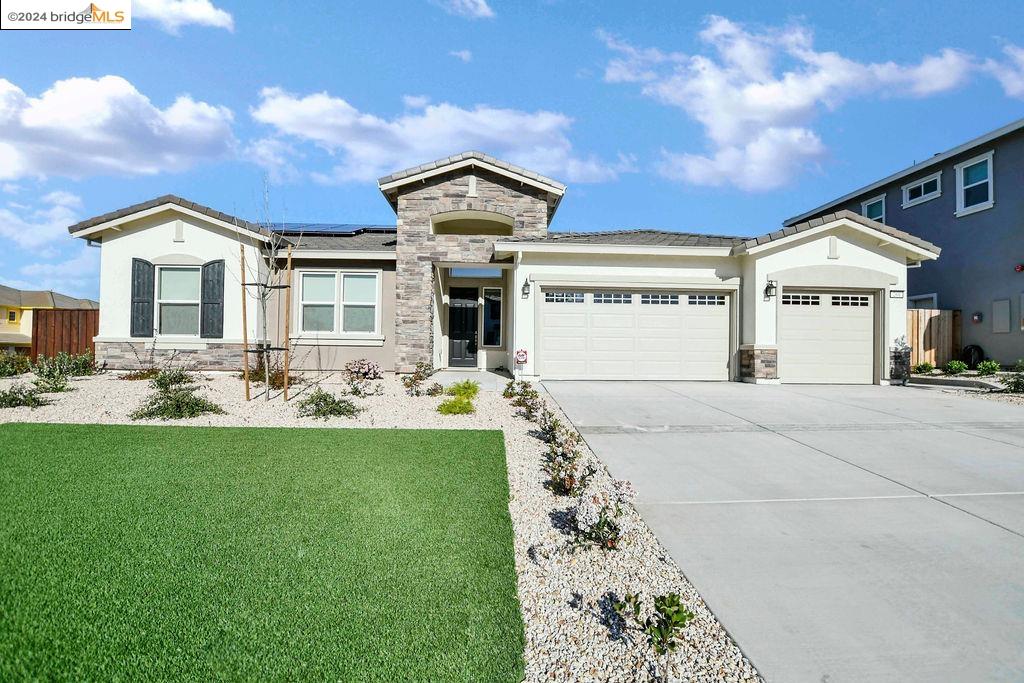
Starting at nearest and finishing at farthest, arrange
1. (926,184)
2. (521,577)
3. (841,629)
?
(841,629) < (521,577) < (926,184)

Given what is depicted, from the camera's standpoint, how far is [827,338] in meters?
12.2

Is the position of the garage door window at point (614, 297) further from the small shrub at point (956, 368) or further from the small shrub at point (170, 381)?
the small shrub at point (170, 381)

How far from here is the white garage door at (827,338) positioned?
1204cm

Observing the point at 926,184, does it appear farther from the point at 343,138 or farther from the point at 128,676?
the point at 128,676

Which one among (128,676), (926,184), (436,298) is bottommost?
(128,676)

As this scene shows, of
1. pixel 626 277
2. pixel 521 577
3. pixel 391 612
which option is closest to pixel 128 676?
pixel 391 612

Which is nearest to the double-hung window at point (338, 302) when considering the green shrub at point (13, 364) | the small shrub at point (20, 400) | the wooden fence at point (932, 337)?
A: the small shrub at point (20, 400)

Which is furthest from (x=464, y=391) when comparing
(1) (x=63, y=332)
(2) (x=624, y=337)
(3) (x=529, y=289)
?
(1) (x=63, y=332)

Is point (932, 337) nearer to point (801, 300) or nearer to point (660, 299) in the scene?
point (801, 300)

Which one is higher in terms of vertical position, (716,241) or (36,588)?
(716,241)

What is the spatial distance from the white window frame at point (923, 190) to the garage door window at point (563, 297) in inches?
491

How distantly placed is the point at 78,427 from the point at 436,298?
27.0 feet

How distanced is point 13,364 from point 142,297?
3.25m

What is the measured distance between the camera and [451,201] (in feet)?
44.3
